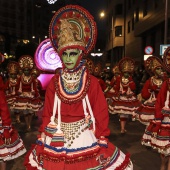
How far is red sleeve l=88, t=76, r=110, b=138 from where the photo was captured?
3789mm

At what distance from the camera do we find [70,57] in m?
3.75

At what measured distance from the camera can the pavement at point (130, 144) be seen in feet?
22.1

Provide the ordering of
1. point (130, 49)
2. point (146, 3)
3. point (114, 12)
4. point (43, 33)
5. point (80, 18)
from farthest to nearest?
point (43, 33), point (114, 12), point (130, 49), point (146, 3), point (80, 18)

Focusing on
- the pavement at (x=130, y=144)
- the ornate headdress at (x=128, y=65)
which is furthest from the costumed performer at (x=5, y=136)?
the ornate headdress at (x=128, y=65)

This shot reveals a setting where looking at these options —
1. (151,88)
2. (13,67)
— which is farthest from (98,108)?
(13,67)

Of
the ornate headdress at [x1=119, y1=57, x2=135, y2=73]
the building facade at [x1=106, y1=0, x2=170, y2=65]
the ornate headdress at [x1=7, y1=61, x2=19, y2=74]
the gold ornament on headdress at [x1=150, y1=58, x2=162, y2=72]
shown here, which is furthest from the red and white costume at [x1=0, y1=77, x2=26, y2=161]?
the building facade at [x1=106, y1=0, x2=170, y2=65]

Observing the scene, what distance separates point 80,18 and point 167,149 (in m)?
2.78

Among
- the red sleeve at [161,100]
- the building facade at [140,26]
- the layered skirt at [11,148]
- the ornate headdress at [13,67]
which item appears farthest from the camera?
the building facade at [140,26]

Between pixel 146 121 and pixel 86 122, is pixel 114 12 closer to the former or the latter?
pixel 146 121

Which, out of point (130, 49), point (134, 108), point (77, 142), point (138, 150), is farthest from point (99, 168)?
point (130, 49)

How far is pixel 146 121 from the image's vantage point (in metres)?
8.71

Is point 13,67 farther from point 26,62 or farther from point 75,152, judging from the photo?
point 75,152

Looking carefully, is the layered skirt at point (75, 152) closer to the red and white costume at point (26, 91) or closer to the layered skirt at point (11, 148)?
the layered skirt at point (11, 148)

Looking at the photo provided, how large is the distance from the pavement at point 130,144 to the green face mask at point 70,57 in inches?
136
